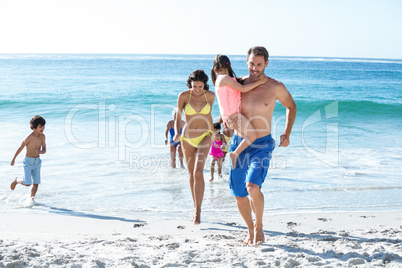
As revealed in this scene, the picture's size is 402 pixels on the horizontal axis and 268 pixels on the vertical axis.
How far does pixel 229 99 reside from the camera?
13.6ft

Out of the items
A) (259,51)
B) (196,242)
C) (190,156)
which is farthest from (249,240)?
(259,51)

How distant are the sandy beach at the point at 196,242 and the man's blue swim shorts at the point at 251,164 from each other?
0.62 meters

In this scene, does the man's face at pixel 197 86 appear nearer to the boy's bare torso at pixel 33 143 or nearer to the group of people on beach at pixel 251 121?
the group of people on beach at pixel 251 121

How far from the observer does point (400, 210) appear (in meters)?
6.11

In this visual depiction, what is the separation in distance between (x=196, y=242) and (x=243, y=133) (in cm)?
127

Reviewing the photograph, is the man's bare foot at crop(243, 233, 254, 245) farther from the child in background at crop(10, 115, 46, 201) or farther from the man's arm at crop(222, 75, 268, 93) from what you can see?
the child in background at crop(10, 115, 46, 201)

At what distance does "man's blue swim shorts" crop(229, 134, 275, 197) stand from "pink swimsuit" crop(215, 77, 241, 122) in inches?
10.0

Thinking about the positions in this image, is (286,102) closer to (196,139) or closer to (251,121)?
(251,121)

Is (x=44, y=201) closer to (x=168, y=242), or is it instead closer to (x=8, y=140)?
(x=168, y=242)

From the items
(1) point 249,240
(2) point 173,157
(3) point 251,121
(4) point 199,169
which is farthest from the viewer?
(2) point 173,157

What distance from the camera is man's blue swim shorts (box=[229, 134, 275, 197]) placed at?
13.1ft

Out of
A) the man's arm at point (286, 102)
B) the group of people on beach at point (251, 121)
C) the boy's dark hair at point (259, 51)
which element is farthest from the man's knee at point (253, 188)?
the boy's dark hair at point (259, 51)

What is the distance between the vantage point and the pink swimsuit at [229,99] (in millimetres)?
4121

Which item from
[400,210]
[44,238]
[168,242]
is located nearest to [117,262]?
[168,242]
